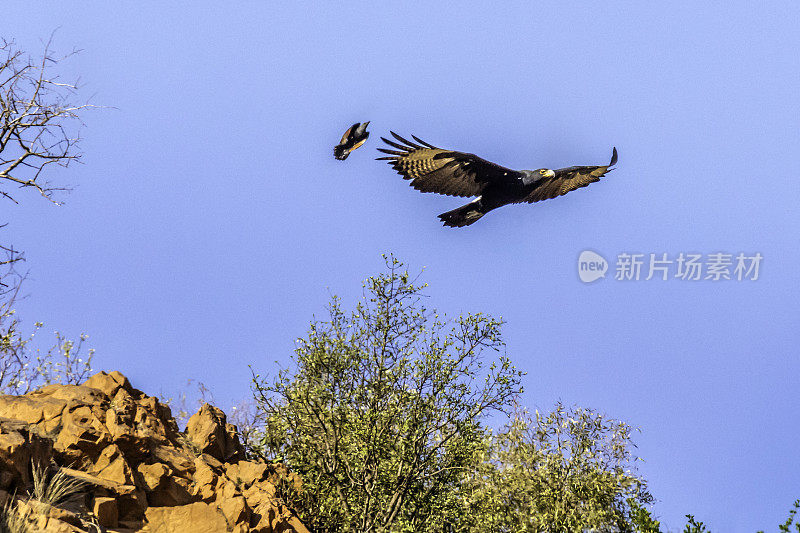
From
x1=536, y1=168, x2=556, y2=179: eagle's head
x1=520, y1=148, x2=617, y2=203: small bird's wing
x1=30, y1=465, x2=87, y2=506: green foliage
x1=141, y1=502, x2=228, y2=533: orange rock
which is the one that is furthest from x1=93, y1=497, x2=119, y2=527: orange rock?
x1=536, y1=168, x2=556, y2=179: eagle's head

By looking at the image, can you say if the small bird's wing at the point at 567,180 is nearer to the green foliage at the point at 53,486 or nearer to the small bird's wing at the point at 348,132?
the small bird's wing at the point at 348,132

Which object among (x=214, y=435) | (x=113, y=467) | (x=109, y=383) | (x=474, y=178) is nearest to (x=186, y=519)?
(x=113, y=467)

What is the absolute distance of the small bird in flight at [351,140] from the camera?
798 inches

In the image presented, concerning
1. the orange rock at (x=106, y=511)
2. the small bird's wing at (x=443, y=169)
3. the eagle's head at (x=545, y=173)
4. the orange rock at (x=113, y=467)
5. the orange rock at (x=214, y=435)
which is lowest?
the orange rock at (x=106, y=511)

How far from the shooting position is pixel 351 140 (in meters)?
20.5

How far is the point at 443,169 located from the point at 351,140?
9.29ft

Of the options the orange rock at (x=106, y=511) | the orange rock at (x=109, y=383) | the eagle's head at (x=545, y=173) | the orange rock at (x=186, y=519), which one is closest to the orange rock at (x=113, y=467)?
the orange rock at (x=106, y=511)

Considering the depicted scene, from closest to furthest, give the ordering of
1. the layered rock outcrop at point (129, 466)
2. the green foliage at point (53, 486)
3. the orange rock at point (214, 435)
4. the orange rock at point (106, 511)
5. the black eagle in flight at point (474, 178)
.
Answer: the green foliage at point (53, 486)
the layered rock outcrop at point (129, 466)
the orange rock at point (106, 511)
the black eagle in flight at point (474, 178)
the orange rock at point (214, 435)

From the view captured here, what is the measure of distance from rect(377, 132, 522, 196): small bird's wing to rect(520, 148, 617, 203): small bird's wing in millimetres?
1779

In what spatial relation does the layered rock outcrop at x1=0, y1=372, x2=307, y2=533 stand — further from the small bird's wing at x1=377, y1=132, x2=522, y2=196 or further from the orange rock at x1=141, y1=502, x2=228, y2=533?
the small bird's wing at x1=377, y1=132, x2=522, y2=196

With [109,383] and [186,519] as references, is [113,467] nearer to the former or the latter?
[186,519]

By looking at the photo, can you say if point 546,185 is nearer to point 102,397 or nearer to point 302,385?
point 302,385

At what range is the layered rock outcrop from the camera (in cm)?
1828

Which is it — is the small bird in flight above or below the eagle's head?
below
